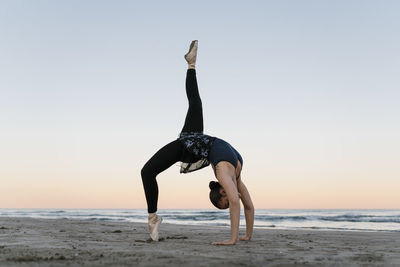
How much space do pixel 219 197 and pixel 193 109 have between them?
110 cm

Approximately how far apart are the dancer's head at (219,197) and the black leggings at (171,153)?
20.8 inches

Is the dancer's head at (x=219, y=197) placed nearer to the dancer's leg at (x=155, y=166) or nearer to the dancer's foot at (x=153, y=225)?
the dancer's leg at (x=155, y=166)

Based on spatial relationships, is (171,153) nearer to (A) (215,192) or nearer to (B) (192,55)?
(A) (215,192)

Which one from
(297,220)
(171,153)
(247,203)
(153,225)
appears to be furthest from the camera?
(297,220)

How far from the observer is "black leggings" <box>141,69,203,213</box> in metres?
4.93

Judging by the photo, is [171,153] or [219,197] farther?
[171,153]

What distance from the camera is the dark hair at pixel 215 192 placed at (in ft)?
15.8

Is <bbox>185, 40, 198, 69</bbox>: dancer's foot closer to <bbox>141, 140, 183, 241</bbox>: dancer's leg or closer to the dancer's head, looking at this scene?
<bbox>141, 140, 183, 241</bbox>: dancer's leg

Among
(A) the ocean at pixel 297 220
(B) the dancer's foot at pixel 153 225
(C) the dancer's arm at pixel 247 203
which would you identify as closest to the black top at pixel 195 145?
(C) the dancer's arm at pixel 247 203

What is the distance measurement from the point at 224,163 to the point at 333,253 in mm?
1490

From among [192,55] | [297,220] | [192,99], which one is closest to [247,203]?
[192,99]

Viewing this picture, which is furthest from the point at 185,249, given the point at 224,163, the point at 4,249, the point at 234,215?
the point at 4,249

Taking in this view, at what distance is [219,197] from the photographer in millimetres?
4801

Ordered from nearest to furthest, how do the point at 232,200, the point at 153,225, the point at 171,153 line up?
the point at 232,200 < the point at 171,153 < the point at 153,225
